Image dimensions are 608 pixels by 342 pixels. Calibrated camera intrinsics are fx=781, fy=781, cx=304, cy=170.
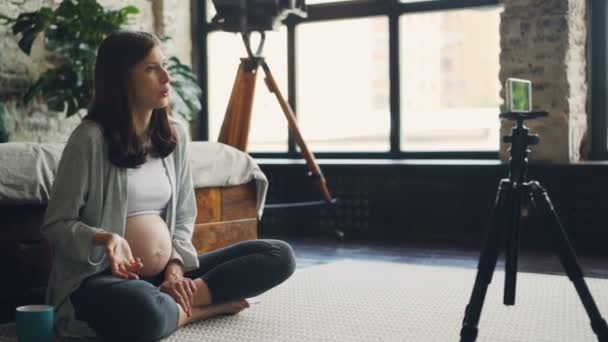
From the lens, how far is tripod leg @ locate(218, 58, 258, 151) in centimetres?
454

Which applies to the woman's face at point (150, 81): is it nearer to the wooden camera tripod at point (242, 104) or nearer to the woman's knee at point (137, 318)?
the woman's knee at point (137, 318)

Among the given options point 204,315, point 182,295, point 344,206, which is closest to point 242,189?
point 204,315

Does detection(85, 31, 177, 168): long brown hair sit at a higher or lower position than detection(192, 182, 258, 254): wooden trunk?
higher

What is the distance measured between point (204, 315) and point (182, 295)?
284 mm

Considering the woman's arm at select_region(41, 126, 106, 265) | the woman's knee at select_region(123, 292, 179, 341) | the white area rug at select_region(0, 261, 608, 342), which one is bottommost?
the white area rug at select_region(0, 261, 608, 342)

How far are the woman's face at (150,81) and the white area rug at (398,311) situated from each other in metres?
0.73

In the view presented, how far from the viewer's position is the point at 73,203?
7.08ft

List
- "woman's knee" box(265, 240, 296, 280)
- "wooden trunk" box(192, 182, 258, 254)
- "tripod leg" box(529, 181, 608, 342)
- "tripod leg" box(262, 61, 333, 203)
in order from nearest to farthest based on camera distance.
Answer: "tripod leg" box(529, 181, 608, 342) → "woman's knee" box(265, 240, 296, 280) → "wooden trunk" box(192, 182, 258, 254) → "tripod leg" box(262, 61, 333, 203)

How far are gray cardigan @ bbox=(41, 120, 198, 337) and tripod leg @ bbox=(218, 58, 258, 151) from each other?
228 centimetres

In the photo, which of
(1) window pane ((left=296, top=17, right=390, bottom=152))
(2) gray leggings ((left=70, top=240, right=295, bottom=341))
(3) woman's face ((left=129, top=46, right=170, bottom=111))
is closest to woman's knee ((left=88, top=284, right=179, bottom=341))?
(2) gray leggings ((left=70, top=240, right=295, bottom=341))

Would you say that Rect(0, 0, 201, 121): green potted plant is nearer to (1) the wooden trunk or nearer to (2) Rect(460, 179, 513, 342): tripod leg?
(1) the wooden trunk

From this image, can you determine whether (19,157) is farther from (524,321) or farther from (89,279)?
(524,321)

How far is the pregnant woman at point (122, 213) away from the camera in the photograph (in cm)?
214

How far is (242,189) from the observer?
3.51 meters
